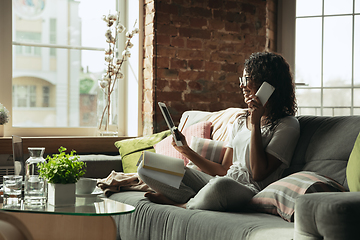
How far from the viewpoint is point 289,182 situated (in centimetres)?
164

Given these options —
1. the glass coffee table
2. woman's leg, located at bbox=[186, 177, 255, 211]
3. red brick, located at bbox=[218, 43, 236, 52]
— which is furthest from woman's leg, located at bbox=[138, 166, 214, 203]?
red brick, located at bbox=[218, 43, 236, 52]

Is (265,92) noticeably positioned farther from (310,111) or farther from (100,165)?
(310,111)

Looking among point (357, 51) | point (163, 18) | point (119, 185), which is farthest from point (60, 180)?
point (357, 51)

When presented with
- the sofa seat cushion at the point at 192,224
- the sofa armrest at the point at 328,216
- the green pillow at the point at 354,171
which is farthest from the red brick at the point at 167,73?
the sofa armrest at the point at 328,216

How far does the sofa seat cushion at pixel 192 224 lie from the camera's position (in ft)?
4.74

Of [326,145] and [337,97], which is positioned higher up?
[337,97]

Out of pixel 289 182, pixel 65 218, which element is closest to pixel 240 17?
pixel 289 182

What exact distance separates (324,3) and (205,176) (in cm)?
229

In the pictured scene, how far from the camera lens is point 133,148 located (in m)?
2.88

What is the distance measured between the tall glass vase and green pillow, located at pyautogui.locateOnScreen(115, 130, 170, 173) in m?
0.50

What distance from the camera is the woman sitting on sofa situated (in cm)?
175

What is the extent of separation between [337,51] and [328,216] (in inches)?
109

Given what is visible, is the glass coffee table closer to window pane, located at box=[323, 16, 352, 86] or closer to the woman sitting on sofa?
the woman sitting on sofa

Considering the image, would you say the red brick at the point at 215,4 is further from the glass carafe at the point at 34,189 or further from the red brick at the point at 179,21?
the glass carafe at the point at 34,189
